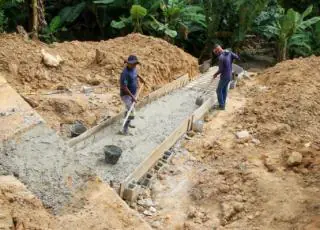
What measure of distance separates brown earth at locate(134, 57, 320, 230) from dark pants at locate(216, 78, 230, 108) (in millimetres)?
273

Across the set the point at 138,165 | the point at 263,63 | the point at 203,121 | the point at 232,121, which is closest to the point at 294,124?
the point at 232,121

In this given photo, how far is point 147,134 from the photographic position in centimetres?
861

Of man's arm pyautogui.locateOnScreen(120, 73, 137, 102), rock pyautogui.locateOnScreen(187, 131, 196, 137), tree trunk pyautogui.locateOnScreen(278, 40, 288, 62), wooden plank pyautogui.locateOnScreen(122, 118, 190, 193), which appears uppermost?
man's arm pyautogui.locateOnScreen(120, 73, 137, 102)

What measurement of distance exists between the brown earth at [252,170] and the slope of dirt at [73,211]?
104 centimetres

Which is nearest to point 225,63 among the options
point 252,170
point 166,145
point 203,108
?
point 203,108

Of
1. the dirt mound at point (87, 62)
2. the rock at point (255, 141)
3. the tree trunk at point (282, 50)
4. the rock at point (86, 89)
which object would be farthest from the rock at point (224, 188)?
the tree trunk at point (282, 50)

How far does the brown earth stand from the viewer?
6.86 m

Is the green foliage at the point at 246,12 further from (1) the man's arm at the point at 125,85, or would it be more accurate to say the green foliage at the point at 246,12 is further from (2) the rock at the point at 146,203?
(2) the rock at the point at 146,203

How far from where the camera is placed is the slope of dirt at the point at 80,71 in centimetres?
920

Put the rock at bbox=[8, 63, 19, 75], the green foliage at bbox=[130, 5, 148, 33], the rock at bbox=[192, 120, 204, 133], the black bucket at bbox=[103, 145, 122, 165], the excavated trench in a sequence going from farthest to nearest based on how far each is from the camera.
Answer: the green foliage at bbox=[130, 5, 148, 33] < the rock at bbox=[8, 63, 19, 75] < the rock at bbox=[192, 120, 204, 133] < the black bucket at bbox=[103, 145, 122, 165] < the excavated trench

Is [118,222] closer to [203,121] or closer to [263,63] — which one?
[203,121]

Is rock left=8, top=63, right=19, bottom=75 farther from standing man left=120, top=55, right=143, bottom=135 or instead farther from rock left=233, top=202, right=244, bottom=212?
rock left=233, top=202, right=244, bottom=212

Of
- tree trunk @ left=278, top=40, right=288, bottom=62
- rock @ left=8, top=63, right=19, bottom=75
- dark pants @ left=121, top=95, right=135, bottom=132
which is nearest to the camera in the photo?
dark pants @ left=121, top=95, right=135, bottom=132

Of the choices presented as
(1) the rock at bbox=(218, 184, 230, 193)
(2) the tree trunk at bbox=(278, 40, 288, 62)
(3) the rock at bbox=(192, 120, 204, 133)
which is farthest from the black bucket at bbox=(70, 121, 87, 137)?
(2) the tree trunk at bbox=(278, 40, 288, 62)
